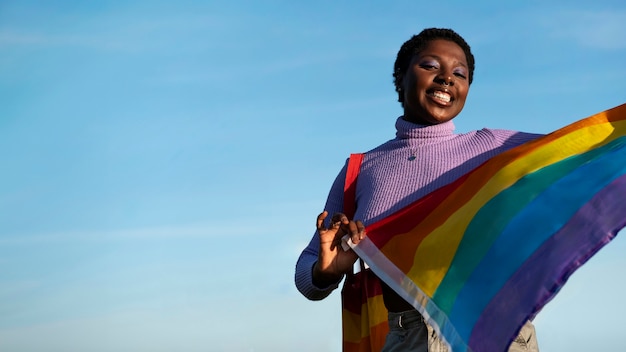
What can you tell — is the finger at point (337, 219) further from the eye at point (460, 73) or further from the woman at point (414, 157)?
the eye at point (460, 73)

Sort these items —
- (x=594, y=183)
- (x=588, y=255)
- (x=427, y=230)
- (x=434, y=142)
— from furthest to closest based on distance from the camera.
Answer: (x=434, y=142) < (x=427, y=230) < (x=594, y=183) < (x=588, y=255)

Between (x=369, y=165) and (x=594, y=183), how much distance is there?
1262mm

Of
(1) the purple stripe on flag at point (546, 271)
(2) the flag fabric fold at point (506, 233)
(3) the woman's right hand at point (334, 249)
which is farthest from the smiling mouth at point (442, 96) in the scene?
(1) the purple stripe on flag at point (546, 271)

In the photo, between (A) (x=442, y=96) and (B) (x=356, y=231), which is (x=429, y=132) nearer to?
(A) (x=442, y=96)

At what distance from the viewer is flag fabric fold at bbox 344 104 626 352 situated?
4203mm

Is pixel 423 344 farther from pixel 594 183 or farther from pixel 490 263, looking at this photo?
pixel 594 183

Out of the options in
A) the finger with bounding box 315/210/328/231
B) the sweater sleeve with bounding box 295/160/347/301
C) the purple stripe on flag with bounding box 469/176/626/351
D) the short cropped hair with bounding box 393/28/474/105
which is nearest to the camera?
the purple stripe on flag with bounding box 469/176/626/351

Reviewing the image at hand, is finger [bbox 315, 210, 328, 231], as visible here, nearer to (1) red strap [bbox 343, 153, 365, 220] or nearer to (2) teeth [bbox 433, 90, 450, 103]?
(1) red strap [bbox 343, 153, 365, 220]

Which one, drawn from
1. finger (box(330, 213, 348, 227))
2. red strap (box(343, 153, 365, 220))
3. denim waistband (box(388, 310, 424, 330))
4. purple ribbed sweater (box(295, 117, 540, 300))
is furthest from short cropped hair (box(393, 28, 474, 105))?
denim waistband (box(388, 310, 424, 330))

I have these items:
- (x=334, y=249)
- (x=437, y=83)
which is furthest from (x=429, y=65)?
(x=334, y=249)

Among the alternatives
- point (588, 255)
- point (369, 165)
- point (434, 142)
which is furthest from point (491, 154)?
point (588, 255)

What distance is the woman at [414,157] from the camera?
195 inches

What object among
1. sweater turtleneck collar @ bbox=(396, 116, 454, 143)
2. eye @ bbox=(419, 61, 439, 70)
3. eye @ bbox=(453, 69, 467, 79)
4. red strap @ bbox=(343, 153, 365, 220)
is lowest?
red strap @ bbox=(343, 153, 365, 220)

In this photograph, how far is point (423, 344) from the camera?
459 cm
